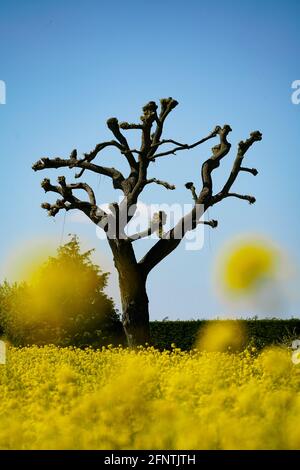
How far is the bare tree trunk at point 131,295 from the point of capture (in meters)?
15.1

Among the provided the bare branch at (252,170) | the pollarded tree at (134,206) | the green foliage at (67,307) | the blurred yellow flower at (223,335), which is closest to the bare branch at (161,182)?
the pollarded tree at (134,206)

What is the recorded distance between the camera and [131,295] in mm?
15164

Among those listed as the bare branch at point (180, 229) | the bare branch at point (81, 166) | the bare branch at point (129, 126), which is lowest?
the bare branch at point (180, 229)

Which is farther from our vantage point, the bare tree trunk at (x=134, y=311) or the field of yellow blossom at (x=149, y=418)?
the bare tree trunk at (x=134, y=311)

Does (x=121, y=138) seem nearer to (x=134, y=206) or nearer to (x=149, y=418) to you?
(x=134, y=206)

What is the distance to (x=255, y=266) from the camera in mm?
15531

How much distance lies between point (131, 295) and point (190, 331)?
6.55 m

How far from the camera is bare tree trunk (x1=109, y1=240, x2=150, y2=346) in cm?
1514

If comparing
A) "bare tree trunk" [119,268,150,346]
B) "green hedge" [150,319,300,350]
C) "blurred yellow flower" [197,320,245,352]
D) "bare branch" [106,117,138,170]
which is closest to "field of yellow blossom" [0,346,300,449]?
"bare tree trunk" [119,268,150,346]

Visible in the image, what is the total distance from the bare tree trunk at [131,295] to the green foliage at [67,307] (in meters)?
4.31

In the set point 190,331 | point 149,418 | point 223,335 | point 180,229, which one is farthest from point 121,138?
point 149,418

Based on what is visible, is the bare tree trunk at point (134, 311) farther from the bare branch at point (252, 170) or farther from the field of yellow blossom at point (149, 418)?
the field of yellow blossom at point (149, 418)
